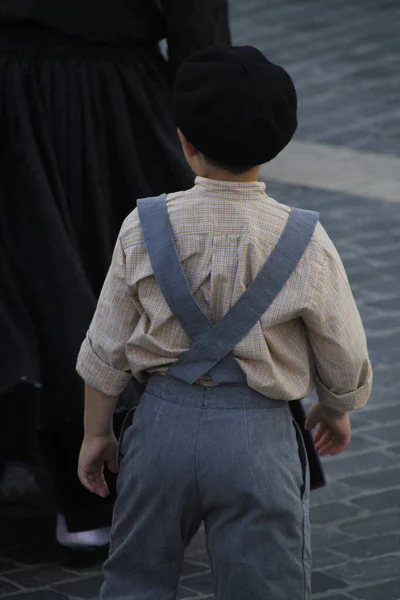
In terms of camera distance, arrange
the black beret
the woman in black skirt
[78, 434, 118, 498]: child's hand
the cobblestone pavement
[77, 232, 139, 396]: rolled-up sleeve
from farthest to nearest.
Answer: the cobblestone pavement, the woman in black skirt, [78, 434, 118, 498]: child's hand, [77, 232, 139, 396]: rolled-up sleeve, the black beret

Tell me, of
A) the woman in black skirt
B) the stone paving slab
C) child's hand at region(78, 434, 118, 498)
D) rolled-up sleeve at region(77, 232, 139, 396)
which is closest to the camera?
rolled-up sleeve at region(77, 232, 139, 396)

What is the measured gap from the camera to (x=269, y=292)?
2547mm

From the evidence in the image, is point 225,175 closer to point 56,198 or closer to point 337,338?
point 337,338

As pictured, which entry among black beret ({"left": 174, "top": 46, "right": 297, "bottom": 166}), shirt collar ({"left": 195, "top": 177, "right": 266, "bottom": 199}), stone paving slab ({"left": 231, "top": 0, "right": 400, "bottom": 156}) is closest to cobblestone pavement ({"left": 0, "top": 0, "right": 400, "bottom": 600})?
stone paving slab ({"left": 231, "top": 0, "right": 400, "bottom": 156})

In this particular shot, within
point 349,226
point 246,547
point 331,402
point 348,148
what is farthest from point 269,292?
point 348,148

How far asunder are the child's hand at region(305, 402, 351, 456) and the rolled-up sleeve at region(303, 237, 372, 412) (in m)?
0.09

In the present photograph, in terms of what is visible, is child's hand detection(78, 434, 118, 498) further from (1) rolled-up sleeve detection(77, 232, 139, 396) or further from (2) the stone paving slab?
(2) the stone paving slab

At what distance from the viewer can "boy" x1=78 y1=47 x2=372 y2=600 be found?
255 cm

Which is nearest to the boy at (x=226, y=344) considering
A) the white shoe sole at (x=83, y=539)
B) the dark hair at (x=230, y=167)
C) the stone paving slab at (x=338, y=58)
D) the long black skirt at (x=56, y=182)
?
the dark hair at (x=230, y=167)

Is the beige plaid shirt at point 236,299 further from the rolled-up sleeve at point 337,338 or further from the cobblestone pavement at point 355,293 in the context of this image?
the cobblestone pavement at point 355,293

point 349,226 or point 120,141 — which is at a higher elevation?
point 120,141

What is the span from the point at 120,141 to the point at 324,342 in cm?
126

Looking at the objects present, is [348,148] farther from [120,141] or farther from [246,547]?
[246,547]

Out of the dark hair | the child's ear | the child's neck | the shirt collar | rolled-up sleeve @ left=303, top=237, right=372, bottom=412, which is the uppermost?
the child's ear
